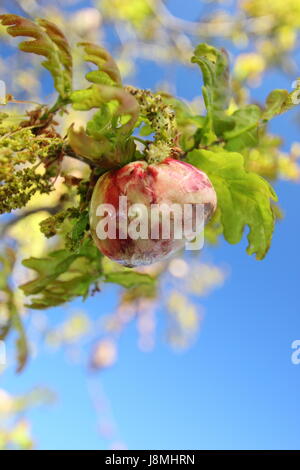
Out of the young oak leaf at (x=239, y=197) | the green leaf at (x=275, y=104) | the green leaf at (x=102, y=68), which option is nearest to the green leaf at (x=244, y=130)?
the green leaf at (x=275, y=104)

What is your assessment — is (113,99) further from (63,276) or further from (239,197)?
(63,276)

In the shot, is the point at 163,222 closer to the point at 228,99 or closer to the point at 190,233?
the point at 190,233

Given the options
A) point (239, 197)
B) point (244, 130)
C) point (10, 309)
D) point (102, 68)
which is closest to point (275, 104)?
point (244, 130)

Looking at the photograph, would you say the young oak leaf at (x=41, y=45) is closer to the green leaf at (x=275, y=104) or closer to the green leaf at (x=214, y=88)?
the green leaf at (x=214, y=88)

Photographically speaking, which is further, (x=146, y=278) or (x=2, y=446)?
(x=2, y=446)

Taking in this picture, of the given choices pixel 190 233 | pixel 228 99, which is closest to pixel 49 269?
pixel 190 233

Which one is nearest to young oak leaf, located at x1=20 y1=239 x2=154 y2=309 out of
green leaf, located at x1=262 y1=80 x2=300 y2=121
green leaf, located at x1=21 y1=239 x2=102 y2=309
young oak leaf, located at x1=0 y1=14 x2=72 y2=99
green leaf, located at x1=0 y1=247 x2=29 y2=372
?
green leaf, located at x1=21 y1=239 x2=102 y2=309
